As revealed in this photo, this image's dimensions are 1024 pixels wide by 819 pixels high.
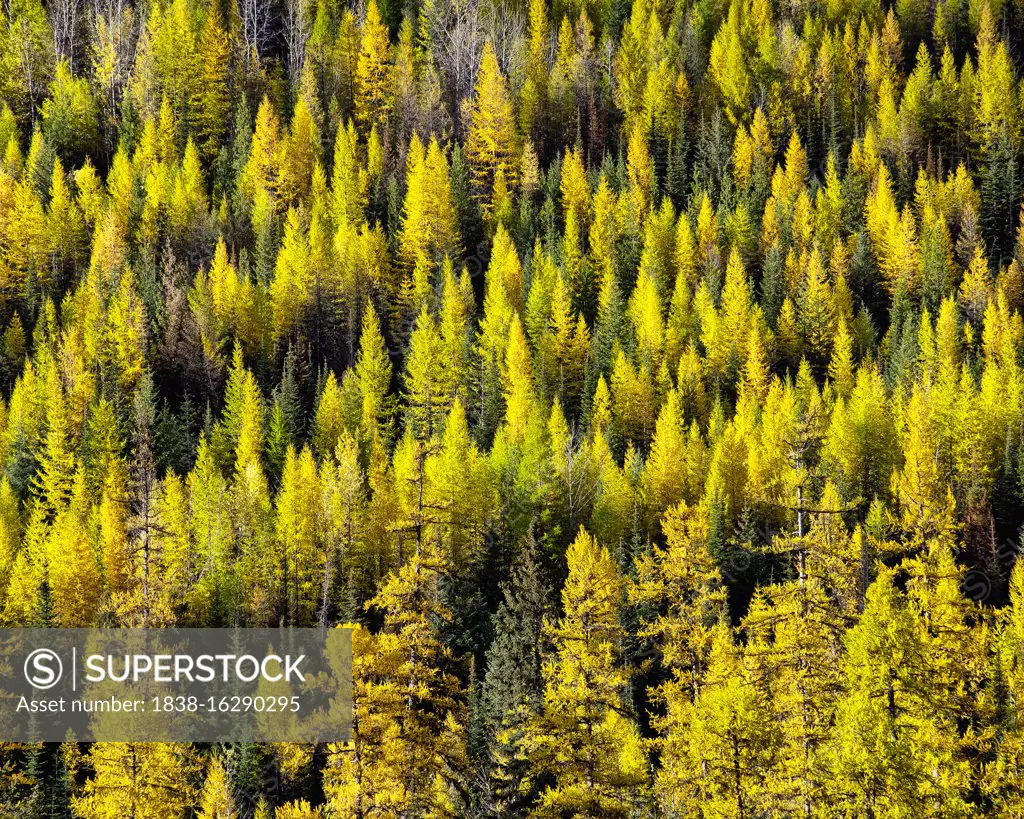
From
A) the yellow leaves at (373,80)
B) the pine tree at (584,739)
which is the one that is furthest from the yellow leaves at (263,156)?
the pine tree at (584,739)

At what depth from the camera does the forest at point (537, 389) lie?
105 feet

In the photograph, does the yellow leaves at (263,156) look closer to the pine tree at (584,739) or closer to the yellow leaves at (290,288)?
the yellow leaves at (290,288)

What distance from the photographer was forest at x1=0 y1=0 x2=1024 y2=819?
32125mm

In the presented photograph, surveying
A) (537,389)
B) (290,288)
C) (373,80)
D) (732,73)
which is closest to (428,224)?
(290,288)

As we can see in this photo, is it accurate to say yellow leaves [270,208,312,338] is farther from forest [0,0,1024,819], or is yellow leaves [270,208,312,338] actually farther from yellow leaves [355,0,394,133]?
yellow leaves [355,0,394,133]

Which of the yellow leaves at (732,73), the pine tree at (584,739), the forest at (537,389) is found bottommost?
the pine tree at (584,739)

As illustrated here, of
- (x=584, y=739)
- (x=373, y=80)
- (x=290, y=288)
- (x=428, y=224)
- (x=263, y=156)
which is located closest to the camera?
(x=584, y=739)

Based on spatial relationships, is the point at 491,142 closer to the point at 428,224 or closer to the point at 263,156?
the point at 428,224

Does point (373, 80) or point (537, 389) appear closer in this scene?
point (537, 389)

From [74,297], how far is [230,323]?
50.0 ft

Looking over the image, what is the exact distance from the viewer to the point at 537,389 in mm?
80812

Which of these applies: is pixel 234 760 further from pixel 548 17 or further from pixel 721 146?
pixel 548 17

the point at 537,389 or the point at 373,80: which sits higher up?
the point at 373,80

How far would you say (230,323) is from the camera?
8919cm
